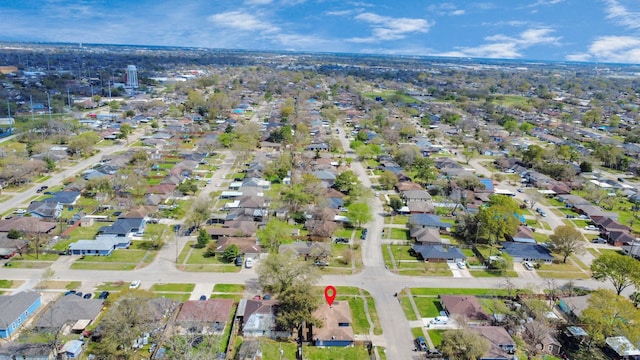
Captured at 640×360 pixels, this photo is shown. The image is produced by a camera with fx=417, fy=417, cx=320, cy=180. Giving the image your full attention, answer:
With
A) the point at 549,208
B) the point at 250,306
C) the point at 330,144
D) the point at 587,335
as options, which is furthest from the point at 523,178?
the point at 250,306

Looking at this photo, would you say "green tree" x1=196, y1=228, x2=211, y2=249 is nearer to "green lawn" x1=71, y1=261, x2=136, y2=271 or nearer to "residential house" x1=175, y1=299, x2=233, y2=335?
"green lawn" x1=71, y1=261, x2=136, y2=271

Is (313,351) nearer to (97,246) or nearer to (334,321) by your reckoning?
(334,321)

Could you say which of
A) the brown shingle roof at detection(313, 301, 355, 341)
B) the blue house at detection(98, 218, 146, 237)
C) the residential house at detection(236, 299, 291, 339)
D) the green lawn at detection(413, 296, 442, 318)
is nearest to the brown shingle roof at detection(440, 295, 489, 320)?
the green lawn at detection(413, 296, 442, 318)

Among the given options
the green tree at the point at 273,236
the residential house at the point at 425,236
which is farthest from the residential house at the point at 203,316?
the residential house at the point at 425,236

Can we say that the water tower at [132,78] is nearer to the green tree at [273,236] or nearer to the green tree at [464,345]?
the green tree at [273,236]

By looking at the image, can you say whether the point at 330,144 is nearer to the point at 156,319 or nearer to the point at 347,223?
the point at 347,223

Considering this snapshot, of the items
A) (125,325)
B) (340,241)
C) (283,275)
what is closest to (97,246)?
(125,325)

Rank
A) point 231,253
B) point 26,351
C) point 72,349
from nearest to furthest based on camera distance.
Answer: point 26,351
point 72,349
point 231,253
